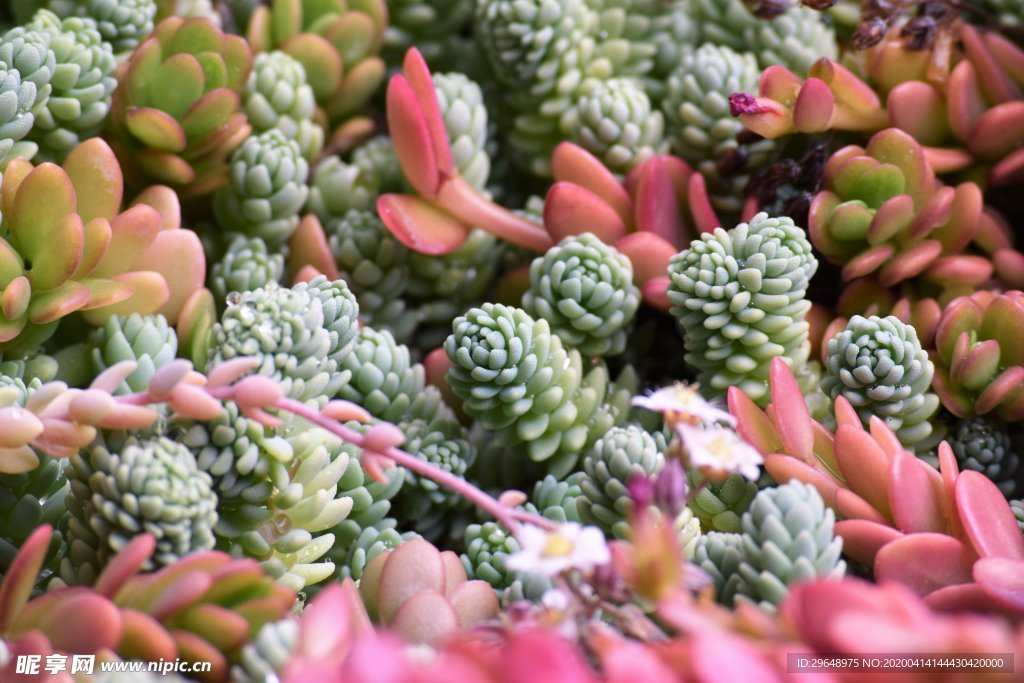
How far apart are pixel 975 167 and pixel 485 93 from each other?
478 millimetres

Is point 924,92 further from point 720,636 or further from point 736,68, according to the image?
point 720,636

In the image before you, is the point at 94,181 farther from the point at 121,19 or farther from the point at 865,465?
the point at 865,465

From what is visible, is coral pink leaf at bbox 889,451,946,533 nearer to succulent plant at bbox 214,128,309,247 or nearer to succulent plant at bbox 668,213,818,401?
succulent plant at bbox 668,213,818,401

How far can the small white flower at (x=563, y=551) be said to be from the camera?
51 cm

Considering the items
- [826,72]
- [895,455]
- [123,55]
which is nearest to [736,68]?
[826,72]

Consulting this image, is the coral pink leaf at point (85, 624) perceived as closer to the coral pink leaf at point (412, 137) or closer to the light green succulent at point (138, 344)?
the light green succulent at point (138, 344)

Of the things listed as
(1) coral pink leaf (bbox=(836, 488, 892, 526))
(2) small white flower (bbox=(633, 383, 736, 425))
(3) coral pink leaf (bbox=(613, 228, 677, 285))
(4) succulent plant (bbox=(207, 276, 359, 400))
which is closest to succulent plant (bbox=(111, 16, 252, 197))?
(4) succulent plant (bbox=(207, 276, 359, 400))

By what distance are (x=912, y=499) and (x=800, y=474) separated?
7cm

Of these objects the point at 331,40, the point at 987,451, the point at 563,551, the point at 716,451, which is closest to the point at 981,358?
the point at 987,451

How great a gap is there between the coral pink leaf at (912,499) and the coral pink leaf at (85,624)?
465 millimetres

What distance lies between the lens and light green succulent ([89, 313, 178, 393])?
717 millimetres

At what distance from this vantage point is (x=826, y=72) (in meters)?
0.85

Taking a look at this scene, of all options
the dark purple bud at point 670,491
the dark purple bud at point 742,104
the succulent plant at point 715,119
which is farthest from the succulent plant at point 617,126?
the dark purple bud at point 670,491

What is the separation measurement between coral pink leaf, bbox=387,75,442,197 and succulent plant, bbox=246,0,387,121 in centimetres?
14
